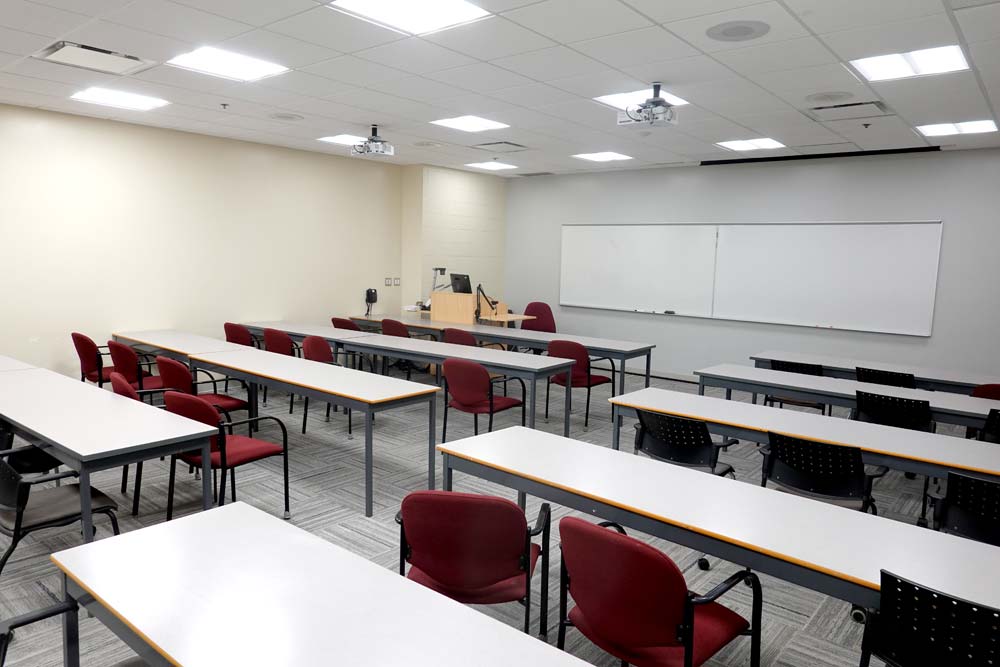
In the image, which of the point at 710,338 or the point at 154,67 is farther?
the point at 710,338

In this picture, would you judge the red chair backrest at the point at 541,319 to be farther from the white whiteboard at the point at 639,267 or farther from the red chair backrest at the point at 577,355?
the red chair backrest at the point at 577,355

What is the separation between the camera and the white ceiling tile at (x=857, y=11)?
119 inches

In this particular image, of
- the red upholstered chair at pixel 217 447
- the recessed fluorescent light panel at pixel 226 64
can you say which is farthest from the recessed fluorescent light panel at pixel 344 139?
the red upholstered chair at pixel 217 447

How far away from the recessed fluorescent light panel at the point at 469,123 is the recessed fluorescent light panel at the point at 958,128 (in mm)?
3923

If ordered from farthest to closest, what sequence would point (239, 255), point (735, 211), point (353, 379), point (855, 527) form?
point (735, 211) → point (239, 255) → point (353, 379) → point (855, 527)

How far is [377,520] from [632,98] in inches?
148

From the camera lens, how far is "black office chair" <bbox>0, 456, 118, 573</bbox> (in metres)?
2.58

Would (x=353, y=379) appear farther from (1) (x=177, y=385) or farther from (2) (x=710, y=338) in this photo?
(2) (x=710, y=338)

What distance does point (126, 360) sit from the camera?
5.23 meters

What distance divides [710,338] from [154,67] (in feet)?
23.1

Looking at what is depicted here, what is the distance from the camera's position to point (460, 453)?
9.34ft

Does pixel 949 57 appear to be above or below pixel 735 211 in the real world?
above

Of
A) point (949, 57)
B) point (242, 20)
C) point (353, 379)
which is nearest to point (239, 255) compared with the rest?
point (353, 379)

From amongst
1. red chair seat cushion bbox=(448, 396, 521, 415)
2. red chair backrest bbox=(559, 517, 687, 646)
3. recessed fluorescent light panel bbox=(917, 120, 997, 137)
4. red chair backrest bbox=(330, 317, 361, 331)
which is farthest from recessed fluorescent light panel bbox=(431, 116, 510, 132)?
red chair backrest bbox=(559, 517, 687, 646)
